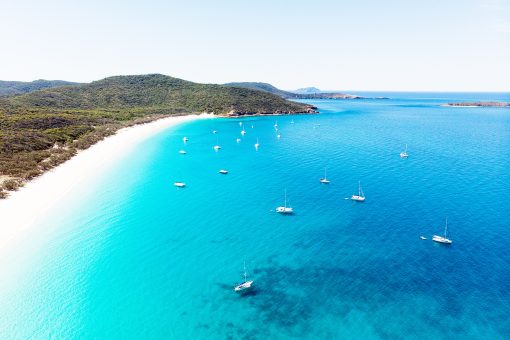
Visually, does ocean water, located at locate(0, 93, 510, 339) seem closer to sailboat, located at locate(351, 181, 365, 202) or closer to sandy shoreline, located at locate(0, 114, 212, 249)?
sailboat, located at locate(351, 181, 365, 202)

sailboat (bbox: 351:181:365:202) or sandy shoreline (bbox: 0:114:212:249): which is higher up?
sandy shoreline (bbox: 0:114:212:249)

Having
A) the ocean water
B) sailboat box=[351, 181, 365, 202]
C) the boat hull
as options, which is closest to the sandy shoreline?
the ocean water

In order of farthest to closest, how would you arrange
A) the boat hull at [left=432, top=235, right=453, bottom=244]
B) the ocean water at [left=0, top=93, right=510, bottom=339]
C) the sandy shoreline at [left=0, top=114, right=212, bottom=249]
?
1. the sandy shoreline at [left=0, top=114, right=212, bottom=249]
2. the boat hull at [left=432, top=235, right=453, bottom=244]
3. the ocean water at [left=0, top=93, right=510, bottom=339]

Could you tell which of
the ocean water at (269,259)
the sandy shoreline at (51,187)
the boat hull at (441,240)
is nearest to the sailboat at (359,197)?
the ocean water at (269,259)

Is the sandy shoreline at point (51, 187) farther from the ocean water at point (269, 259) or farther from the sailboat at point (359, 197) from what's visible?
the sailboat at point (359, 197)

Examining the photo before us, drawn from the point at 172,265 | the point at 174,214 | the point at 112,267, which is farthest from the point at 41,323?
the point at 174,214

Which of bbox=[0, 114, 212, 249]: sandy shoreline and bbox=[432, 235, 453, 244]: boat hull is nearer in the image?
bbox=[432, 235, 453, 244]: boat hull

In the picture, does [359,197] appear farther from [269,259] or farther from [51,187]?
[51,187]

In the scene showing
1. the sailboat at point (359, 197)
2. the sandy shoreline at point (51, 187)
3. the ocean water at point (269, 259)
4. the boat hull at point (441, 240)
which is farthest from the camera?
the sailboat at point (359, 197)
